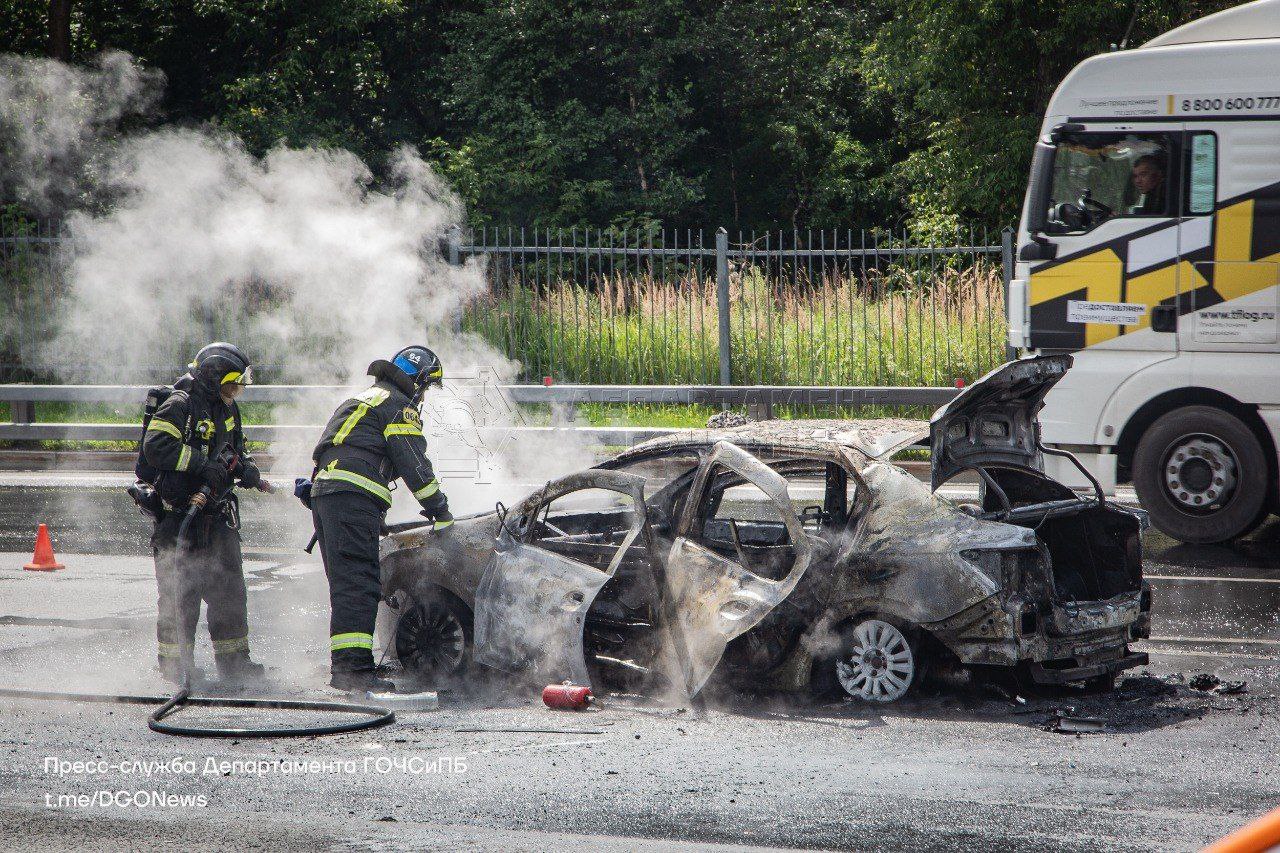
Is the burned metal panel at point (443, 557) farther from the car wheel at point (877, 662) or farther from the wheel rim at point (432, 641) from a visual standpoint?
the car wheel at point (877, 662)

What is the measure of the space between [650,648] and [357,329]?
11255 millimetres

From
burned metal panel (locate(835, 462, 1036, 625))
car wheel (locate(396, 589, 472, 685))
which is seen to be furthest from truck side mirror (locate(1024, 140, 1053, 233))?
car wheel (locate(396, 589, 472, 685))

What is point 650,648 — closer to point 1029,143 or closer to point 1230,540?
point 1230,540

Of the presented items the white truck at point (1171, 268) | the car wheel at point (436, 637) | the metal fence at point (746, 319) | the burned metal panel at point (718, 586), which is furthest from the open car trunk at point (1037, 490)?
the metal fence at point (746, 319)

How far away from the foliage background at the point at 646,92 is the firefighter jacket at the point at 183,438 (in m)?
14.4

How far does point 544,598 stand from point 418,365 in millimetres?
1554

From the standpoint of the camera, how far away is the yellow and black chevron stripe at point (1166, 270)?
10.6 metres

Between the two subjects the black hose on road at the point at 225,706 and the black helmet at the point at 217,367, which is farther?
the black helmet at the point at 217,367

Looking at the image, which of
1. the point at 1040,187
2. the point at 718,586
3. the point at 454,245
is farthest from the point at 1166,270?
the point at 454,245

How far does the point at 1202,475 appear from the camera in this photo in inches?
424

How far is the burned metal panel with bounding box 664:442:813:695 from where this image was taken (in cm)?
638

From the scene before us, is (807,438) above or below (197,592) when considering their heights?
Result: above

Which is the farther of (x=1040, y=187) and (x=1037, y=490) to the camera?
(x=1040, y=187)

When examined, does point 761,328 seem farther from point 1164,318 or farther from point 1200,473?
point 1200,473
